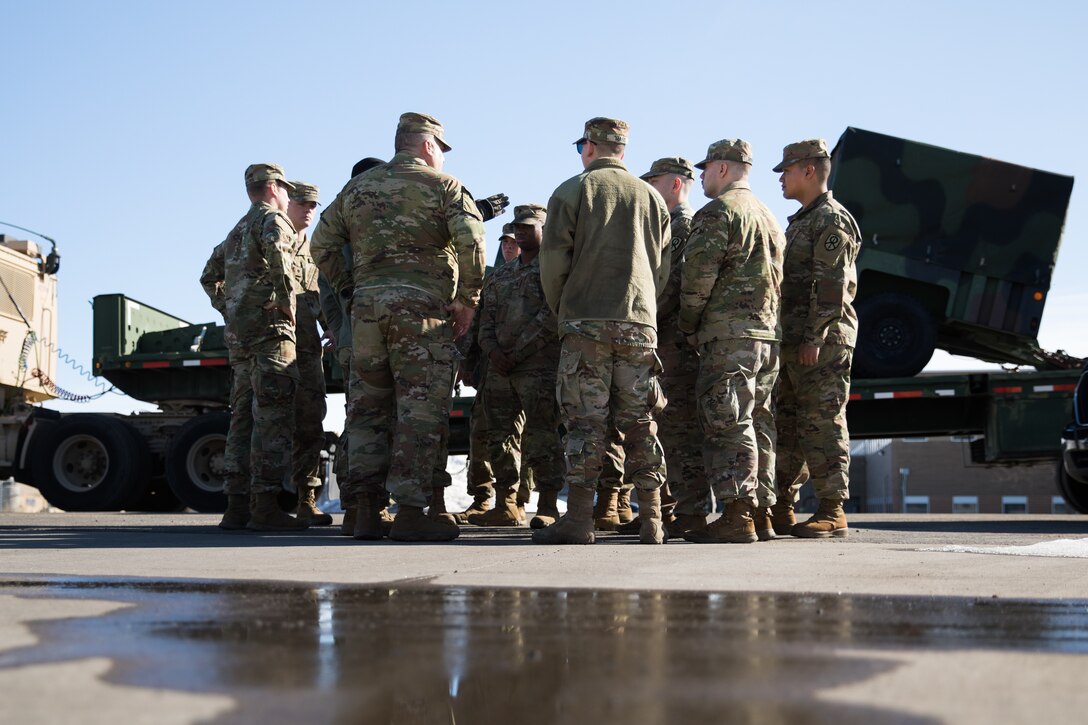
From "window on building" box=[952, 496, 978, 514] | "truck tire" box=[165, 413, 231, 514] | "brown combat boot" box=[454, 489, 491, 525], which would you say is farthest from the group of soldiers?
"window on building" box=[952, 496, 978, 514]

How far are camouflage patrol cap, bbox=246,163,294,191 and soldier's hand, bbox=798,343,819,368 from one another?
330cm

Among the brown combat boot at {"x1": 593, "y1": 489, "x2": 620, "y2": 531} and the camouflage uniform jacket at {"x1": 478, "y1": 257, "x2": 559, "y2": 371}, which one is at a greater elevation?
the camouflage uniform jacket at {"x1": 478, "y1": 257, "x2": 559, "y2": 371}

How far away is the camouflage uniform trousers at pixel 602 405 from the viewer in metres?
5.33

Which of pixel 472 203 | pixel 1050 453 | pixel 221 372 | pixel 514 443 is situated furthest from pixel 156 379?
pixel 1050 453

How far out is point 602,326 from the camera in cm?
533

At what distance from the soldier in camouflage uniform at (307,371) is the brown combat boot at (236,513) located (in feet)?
2.11

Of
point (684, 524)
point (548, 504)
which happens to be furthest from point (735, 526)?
point (548, 504)

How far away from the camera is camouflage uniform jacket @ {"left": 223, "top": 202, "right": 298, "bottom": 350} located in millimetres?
6773

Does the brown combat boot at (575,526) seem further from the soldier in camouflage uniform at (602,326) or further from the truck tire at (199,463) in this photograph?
the truck tire at (199,463)

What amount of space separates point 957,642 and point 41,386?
12354mm

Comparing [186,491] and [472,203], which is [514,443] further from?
[186,491]

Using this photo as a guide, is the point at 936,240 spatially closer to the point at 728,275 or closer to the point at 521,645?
the point at 728,275

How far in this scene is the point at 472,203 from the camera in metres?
5.73

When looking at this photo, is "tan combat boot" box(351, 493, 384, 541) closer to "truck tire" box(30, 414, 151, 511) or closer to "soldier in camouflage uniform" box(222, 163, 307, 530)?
"soldier in camouflage uniform" box(222, 163, 307, 530)
